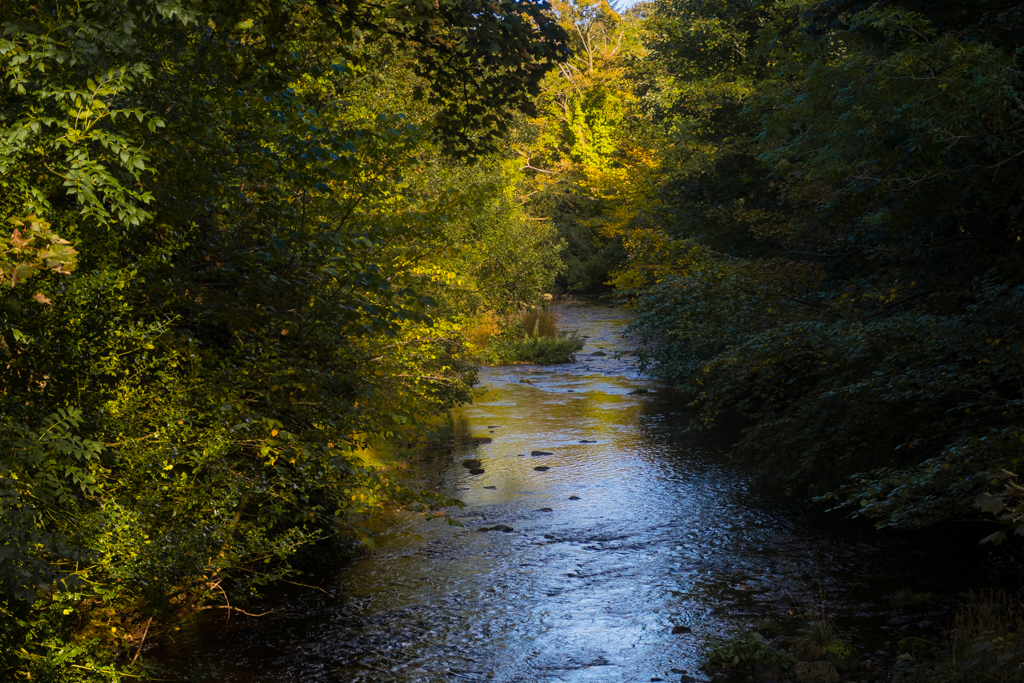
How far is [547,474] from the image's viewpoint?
12922 mm

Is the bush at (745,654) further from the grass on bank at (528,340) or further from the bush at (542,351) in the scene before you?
the bush at (542,351)

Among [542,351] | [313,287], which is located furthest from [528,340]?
[313,287]

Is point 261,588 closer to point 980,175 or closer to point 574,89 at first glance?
point 980,175

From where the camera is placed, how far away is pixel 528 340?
23.8 metres

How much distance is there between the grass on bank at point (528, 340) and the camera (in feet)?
73.5

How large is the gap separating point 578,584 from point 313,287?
458 centimetres

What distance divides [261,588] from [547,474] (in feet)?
17.1

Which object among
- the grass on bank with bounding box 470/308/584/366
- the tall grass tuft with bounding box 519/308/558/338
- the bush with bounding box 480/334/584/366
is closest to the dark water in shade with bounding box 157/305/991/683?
the grass on bank with bounding box 470/308/584/366

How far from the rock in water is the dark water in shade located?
251 millimetres

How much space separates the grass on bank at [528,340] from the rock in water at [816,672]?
15037mm

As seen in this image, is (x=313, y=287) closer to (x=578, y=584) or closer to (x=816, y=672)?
(x=578, y=584)

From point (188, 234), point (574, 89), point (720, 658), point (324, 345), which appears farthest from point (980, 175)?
point (574, 89)

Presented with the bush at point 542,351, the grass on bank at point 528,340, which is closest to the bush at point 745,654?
the grass on bank at point 528,340

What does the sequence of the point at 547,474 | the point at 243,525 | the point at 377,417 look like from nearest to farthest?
1. the point at 243,525
2. the point at 377,417
3. the point at 547,474
